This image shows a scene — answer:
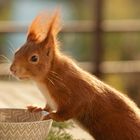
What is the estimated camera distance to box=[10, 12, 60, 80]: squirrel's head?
2.44m

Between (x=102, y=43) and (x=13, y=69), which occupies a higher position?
(x=13, y=69)

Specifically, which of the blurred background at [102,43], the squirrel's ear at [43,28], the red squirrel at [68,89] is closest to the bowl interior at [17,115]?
the red squirrel at [68,89]

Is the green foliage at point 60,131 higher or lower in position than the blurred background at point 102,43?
higher

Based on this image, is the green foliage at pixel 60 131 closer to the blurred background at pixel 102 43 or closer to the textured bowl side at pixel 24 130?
the textured bowl side at pixel 24 130

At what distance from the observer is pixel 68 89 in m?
2.49

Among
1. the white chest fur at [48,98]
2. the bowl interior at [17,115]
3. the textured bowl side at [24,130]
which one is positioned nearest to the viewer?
the textured bowl side at [24,130]

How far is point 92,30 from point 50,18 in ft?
10.0

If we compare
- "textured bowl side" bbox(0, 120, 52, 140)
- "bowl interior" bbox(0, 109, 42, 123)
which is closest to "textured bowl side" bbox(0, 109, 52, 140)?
"textured bowl side" bbox(0, 120, 52, 140)

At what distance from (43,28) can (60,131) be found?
0.39 meters

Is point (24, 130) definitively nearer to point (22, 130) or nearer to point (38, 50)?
point (22, 130)

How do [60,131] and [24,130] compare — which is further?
[60,131]

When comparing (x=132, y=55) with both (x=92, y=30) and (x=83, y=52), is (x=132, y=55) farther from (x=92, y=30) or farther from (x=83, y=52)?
(x=92, y=30)

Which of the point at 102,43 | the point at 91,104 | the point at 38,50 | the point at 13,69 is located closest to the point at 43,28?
the point at 38,50

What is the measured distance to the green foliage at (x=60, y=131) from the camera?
8.16 ft
